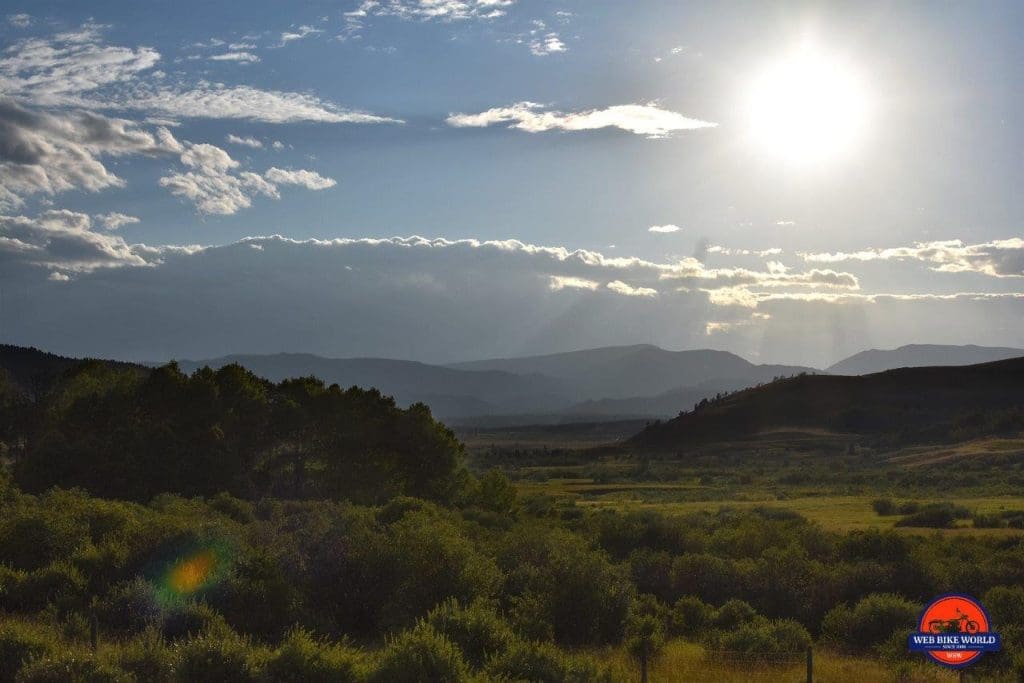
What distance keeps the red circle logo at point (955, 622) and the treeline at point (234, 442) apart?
40.9 m

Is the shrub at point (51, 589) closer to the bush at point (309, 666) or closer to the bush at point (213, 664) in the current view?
the bush at point (213, 664)

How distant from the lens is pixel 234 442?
55.8 meters

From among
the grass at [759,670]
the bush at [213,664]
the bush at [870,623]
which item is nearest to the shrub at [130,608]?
the bush at [213,664]

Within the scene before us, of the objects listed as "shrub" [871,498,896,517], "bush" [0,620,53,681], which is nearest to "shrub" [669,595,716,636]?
"bush" [0,620,53,681]

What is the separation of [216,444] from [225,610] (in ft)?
107

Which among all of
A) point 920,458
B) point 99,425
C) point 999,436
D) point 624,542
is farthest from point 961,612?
point 999,436

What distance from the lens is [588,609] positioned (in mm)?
25750

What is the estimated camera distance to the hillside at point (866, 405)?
5856 inches

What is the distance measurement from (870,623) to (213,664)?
1998cm

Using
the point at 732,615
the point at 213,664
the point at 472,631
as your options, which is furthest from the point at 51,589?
the point at 732,615

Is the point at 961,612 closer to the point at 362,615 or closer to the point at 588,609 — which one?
the point at 588,609

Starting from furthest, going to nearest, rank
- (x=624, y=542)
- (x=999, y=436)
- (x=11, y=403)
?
1. (x=999, y=436)
2. (x=11, y=403)
3. (x=624, y=542)

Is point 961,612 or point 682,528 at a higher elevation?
point 961,612

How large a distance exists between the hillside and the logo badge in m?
134
